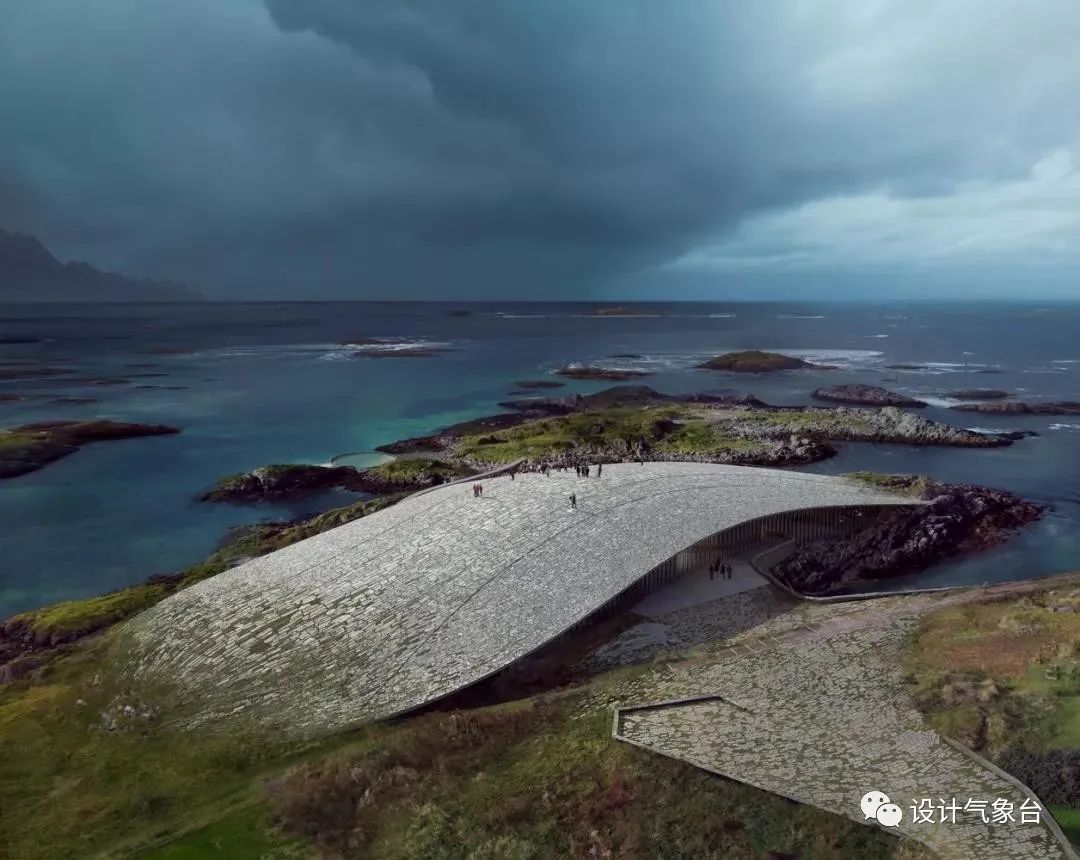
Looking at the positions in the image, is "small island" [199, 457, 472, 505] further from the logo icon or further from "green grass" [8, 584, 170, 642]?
the logo icon

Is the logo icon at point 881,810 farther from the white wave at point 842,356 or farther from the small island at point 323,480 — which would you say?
the white wave at point 842,356

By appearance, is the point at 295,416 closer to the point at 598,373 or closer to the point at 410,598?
the point at 598,373

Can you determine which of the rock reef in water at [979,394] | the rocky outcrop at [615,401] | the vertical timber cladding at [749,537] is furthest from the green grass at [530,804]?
the rock reef in water at [979,394]

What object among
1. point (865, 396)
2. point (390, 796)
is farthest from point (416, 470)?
point (865, 396)

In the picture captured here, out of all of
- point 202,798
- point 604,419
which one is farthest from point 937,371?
point 202,798

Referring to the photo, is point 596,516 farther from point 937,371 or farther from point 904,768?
point 937,371

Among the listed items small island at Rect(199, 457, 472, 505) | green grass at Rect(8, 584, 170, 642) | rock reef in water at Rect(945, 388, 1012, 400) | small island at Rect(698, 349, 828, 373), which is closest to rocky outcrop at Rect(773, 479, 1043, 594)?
small island at Rect(199, 457, 472, 505)
